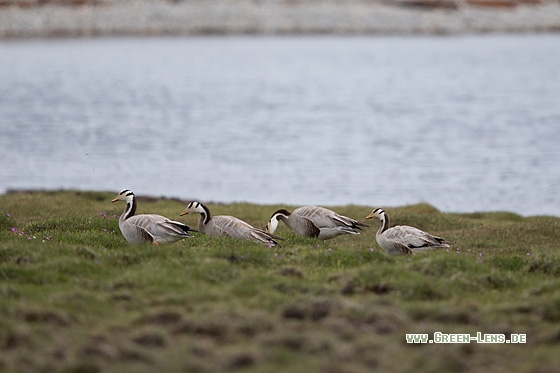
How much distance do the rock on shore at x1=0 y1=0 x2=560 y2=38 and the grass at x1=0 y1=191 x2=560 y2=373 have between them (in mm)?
→ 141936

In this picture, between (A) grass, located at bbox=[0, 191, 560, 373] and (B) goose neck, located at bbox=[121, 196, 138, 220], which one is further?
(B) goose neck, located at bbox=[121, 196, 138, 220]

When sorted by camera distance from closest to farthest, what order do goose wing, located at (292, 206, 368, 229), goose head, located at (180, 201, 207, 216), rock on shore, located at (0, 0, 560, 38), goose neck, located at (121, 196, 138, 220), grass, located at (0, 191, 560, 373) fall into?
1. grass, located at (0, 191, 560, 373)
2. goose neck, located at (121, 196, 138, 220)
3. goose wing, located at (292, 206, 368, 229)
4. goose head, located at (180, 201, 207, 216)
5. rock on shore, located at (0, 0, 560, 38)

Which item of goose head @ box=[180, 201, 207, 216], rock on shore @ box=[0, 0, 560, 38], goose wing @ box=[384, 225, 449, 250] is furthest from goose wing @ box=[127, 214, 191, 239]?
rock on shore @ box=[0, 0, 560, 38]

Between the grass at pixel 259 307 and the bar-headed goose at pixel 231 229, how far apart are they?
2.03 feet

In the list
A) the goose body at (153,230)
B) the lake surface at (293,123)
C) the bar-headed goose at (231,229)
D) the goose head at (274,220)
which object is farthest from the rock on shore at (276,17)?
the goose body at (153,230)

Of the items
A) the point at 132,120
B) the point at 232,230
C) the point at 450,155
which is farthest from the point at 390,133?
the point at 232,230

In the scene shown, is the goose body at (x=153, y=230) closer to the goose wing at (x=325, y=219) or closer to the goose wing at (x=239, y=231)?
the goose wing at (x=239, y=231)

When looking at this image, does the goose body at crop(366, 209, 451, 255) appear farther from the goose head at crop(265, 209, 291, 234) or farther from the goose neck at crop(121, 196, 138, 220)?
the goose neck at crop(121, 196, 138, 220)

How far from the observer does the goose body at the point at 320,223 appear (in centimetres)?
1861

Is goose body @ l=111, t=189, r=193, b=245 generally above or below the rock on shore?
below

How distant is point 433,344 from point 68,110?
74792 millimetres

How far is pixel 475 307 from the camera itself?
41.2ft

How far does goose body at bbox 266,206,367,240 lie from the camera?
18609 mm

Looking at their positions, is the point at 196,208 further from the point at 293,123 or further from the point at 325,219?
the point at 293,123
